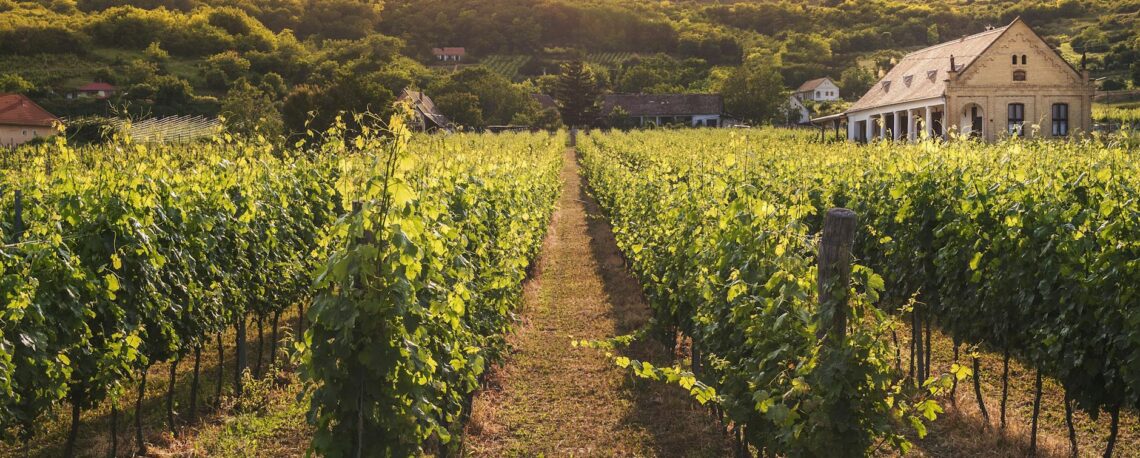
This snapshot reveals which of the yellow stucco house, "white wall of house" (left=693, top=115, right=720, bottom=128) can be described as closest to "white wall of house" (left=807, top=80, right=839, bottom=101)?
"white wall of house" (left=693, top=115, right=720, bottom=128)

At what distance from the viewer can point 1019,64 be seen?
34281 mm

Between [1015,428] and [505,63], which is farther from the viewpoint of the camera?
[505,63]

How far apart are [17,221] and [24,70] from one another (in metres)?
98.1

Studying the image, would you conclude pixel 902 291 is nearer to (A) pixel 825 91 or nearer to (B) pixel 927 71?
(B) pixel 927 71

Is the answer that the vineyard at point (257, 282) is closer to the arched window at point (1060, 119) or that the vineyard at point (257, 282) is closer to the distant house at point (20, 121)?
the arched window at point (1060, 119)

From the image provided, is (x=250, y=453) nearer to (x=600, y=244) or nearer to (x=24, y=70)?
(x=600, y=244)

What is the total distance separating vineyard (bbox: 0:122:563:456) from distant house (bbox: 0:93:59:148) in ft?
183

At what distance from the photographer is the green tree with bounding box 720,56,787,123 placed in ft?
243

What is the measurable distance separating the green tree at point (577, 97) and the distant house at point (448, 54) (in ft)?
190

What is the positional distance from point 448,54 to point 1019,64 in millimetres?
115443

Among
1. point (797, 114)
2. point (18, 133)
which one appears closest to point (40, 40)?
point (18, 133)

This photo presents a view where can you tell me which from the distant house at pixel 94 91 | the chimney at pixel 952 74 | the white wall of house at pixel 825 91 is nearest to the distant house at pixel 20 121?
the distant house at pixel 94 91

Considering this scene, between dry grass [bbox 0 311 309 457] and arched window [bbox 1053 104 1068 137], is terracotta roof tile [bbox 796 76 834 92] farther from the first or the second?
dry grass [bbox 0 311 309 457]

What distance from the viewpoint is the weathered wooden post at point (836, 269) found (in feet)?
12.6
